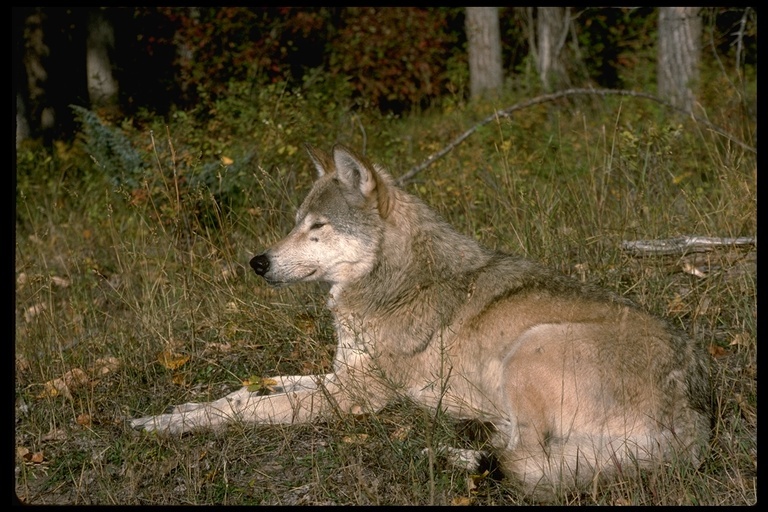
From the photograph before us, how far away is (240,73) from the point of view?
1244cm

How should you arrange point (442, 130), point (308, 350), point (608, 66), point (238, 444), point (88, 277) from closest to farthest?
point (238, 444) < point (308, 350) < point (88, 277) < point (442, 130) < point (608, 66)

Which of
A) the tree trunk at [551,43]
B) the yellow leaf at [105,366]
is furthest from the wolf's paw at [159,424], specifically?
the tree trunk at [551,43]

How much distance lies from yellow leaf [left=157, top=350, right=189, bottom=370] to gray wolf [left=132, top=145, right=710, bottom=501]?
1.67ft

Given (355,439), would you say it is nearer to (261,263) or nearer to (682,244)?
(261,263)

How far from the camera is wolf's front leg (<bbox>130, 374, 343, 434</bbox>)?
4500 millimetres

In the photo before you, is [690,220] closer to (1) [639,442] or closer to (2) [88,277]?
(1) [639,442]

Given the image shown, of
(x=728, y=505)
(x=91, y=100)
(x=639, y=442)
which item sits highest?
(x=91, y=100)

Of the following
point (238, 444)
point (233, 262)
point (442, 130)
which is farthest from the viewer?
point (442, 130)

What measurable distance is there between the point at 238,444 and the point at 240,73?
29.6ft

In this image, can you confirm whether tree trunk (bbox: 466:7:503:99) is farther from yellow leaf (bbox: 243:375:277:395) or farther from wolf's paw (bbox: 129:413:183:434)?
wolf's paw (bbox: 129:413:183:434)

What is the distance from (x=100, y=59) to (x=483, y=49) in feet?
22.2

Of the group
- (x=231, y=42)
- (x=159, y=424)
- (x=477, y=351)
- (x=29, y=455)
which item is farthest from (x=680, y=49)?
(x=29, y=455)

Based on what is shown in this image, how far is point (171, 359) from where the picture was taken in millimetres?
5238

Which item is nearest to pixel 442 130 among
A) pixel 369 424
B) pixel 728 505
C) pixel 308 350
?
pixel 308 350
